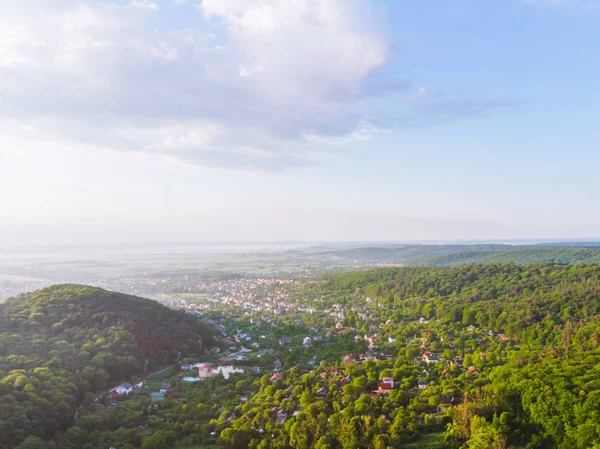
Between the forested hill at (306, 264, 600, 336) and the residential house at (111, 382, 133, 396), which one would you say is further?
the forested hill at (306, 264, 600, 336)

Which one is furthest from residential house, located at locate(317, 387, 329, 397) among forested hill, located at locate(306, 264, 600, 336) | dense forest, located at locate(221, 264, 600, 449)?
forested hill, located at locate(306, 264, 600, 336)

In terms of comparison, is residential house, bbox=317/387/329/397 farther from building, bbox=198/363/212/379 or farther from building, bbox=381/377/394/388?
building, bbox=198/363/212/379

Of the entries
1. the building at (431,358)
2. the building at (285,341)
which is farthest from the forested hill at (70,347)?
the building at (431,358)

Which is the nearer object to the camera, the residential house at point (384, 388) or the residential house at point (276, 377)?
the residential house at point (384, 388)

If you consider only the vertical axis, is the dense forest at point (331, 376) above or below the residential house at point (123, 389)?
above

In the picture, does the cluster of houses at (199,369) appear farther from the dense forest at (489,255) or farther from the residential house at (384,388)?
the dense forest at (489,255)

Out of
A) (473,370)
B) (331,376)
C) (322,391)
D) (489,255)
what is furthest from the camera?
(489,255)

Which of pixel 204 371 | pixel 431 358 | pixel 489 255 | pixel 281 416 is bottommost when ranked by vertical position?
pixel 204 371

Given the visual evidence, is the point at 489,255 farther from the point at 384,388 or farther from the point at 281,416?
the point at 281,416

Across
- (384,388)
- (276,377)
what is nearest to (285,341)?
(276,377)
